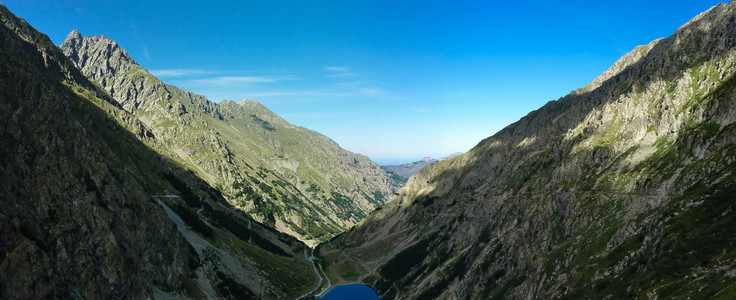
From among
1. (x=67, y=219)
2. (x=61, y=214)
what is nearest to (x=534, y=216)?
(x=67, y=219)

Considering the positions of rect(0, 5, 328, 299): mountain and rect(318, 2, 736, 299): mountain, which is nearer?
rect(0, 5, 328, 299): mountain

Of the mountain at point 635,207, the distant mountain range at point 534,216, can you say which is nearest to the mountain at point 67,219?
the distant mountain range at point 534,216

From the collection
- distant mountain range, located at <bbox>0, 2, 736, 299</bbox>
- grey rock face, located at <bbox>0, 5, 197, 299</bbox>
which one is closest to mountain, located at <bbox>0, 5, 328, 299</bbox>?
grey rock face, located at <bbox>0, 5, 197, 299</bbox>

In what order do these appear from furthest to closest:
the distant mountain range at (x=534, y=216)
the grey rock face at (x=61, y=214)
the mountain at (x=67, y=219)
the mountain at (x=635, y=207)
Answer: the mountain at (x=635, y=207)
the distant mountain range at (x=534, y=216)
the mountain at (x=67, y=219)
the grey rock face at (x=61, y=214)

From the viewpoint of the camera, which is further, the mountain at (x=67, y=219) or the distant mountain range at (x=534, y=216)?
the distant mountain range at (x=534, y=216)

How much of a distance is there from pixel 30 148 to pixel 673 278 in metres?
138

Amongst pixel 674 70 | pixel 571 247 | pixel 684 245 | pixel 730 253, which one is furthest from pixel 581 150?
pixel 730 253

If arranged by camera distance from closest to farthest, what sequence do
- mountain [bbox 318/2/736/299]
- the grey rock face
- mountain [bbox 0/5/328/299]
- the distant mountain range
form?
the grey rock face
mountain [bbox 0/5/328/299]
the distant mountain range
mountain [bbox 318/2/736/299]

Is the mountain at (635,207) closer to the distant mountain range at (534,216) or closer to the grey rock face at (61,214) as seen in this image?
the distant mountain range at (534,216)

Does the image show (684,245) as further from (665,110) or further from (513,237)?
(665,110)

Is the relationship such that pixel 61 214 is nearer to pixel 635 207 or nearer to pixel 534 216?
pixel 635 207

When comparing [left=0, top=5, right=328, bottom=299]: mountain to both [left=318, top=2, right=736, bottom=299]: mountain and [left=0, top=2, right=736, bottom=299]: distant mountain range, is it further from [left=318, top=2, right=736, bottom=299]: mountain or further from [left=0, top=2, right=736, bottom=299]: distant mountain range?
[left=318, top=2, right=736, bottom=299]: mountain

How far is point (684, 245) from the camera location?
75.8 metres

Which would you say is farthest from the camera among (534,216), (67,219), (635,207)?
(534,216)
